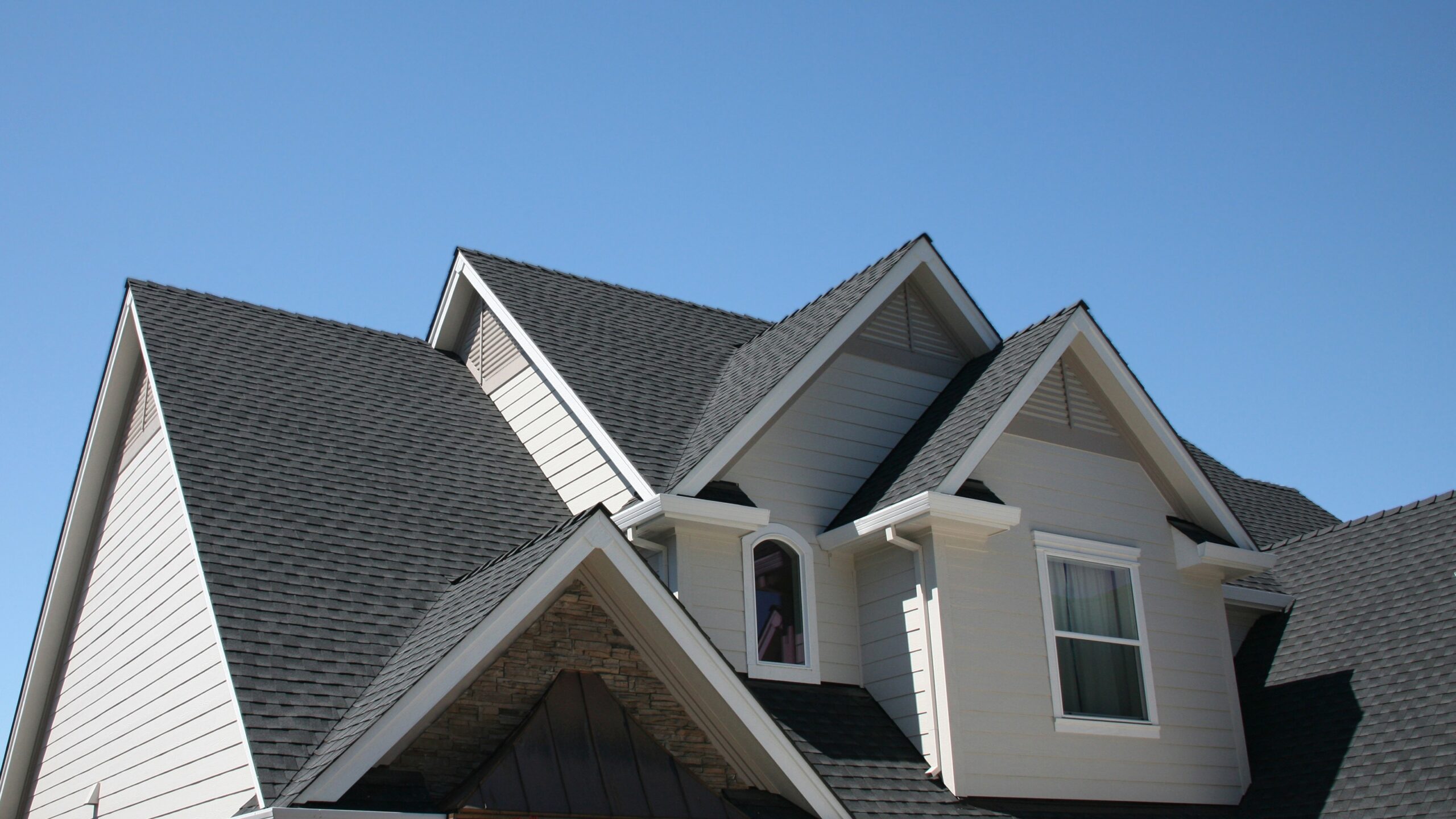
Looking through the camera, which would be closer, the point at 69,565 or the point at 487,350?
the point at 69,565

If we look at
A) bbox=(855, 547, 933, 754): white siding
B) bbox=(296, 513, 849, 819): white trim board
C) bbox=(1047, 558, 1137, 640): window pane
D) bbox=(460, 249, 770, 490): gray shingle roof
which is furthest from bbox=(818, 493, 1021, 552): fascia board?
bbox=(296, 513, 849, 819): white trim board

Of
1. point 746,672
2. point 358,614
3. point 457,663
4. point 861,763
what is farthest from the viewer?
point 746,672

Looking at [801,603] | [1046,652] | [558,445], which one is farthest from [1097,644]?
[558,445]

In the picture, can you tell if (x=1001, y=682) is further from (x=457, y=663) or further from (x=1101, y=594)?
(x=457, y=663)

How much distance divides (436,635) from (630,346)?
6229mm

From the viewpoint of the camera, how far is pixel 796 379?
41.5ft

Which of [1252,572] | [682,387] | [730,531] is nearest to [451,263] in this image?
[682,387]

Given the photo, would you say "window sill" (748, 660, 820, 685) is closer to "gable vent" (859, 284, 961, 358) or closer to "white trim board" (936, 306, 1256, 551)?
"white trim board" (936, 306, 1256, 551)

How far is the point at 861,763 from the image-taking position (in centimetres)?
1097

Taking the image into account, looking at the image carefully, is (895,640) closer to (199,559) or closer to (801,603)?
(801,603)

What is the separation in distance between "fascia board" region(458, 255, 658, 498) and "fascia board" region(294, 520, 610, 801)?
2.66 metres

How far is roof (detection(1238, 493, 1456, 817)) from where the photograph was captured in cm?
1193

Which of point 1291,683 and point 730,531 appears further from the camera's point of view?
point 1291,683

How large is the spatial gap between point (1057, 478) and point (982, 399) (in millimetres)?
1212
